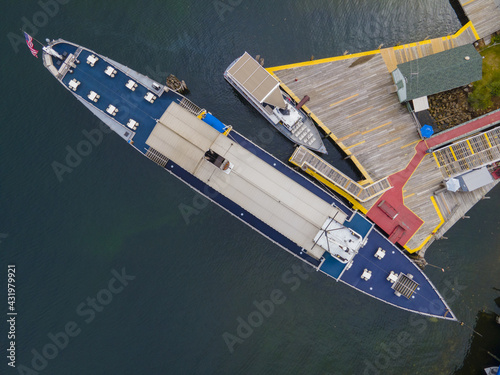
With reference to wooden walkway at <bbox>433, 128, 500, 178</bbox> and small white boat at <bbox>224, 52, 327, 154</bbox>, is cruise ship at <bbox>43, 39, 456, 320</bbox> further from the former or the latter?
wooden walkway at <bbox>433, 128, 500, 178</bbox>

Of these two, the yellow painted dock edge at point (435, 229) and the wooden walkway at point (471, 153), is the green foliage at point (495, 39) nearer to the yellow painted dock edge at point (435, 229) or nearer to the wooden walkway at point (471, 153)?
the wooden walkway at point (471, 153)

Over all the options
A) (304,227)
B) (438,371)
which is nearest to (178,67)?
(304,227)

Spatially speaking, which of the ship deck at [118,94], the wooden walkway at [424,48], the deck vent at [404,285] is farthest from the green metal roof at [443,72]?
the ship deck at [118,94]

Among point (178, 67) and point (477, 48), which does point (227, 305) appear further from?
point (477, 48)

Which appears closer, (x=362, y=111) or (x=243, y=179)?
(x=243, y=179)

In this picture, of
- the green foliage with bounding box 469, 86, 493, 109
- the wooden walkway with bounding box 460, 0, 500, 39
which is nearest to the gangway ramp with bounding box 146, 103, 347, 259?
the green foliage with bounding box 469, 86, 493, 109

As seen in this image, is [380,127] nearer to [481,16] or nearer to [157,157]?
[481,16]

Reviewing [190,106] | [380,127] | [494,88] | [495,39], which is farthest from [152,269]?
[495,39]
